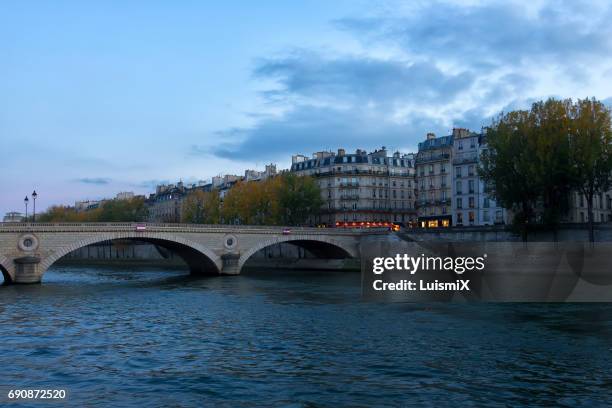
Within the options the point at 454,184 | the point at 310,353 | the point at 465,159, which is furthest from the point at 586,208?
the point at 310,353

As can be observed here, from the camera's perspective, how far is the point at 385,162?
109812 mm

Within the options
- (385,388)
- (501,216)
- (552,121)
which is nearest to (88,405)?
(385,388)

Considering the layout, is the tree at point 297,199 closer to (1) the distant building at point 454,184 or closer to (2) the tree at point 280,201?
(2) the tree at point 280,201

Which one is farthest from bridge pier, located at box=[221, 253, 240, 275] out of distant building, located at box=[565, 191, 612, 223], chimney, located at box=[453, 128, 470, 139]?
chimney, located at box=[453, 128, 470, 139]

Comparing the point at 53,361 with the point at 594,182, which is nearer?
the point at 53,361

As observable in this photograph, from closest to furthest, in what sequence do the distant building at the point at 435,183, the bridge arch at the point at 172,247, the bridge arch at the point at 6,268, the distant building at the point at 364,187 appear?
the bridge arch at the point at 6,268 < the bridge arch at the point at 172,247 < the distant building at the point at 435,183 < the distant building at the point at 364,187

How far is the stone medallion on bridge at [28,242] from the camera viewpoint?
50250mm

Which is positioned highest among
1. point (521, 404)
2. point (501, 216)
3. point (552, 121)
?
point (552, 121)

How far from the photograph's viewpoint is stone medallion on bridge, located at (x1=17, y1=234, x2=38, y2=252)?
50250 millimetres

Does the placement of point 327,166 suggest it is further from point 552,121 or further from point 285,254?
point 552,121

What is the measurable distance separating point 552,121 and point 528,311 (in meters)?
32.1

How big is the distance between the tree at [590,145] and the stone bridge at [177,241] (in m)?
24.4

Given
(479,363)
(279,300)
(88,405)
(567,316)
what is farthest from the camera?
(279,300)

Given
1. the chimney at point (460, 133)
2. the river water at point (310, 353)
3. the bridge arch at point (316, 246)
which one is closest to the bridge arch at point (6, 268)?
the river water at point (310, 353)
